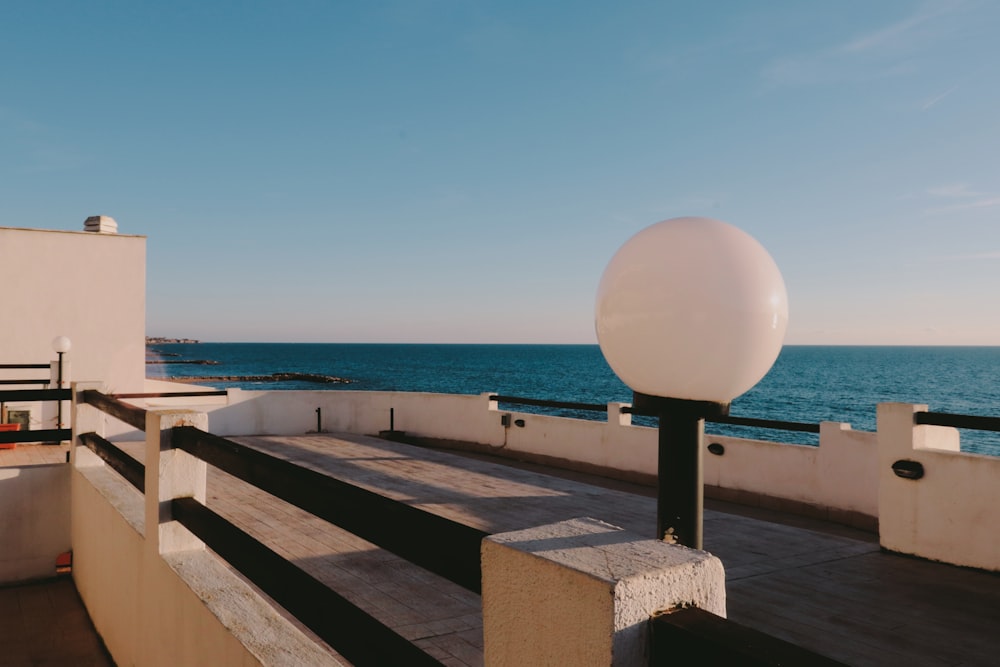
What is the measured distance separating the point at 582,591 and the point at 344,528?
2.69ft

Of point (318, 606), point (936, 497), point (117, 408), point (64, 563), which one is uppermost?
point (117, 408)

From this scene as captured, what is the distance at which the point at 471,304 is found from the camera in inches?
3509

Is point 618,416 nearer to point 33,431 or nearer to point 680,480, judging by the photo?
point 33,431

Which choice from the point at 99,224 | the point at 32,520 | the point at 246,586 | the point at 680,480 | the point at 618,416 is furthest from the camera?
the point at 99,224

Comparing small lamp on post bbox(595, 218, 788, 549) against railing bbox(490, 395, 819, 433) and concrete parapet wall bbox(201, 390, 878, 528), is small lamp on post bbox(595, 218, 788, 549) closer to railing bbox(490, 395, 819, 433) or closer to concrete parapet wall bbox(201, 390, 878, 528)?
railing bbox(490, 395, 819, 433)

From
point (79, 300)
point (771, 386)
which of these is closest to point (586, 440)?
point (79, 300)

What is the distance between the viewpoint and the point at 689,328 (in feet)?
6.09

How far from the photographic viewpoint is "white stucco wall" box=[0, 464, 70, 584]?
6.12 meters

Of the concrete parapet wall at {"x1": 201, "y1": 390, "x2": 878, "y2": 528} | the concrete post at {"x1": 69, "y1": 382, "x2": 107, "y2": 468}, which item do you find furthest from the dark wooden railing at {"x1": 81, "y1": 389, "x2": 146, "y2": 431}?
the concrete parapet wall at {"x1": 201, "y1": 390, "x2": 878, "y2": 528}

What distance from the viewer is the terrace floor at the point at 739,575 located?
175 inches

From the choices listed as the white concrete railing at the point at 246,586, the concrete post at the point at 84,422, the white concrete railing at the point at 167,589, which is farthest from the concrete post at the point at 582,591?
the concrete post at the point at 84,422

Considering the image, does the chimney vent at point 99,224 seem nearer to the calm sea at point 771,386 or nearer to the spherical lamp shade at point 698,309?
the spherical lamp shade at point 698,309

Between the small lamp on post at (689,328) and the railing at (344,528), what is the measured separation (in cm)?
92

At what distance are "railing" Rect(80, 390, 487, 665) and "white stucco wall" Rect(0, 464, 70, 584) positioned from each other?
15.4 ft
